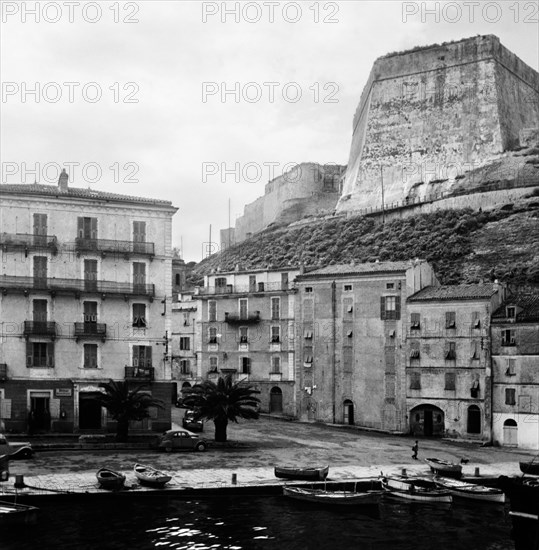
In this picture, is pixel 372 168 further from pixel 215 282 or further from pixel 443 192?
pixel 215 282

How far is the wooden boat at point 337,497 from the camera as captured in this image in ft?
123

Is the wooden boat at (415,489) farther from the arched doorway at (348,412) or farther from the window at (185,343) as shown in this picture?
the window at (185,343)

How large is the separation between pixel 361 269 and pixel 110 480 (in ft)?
112

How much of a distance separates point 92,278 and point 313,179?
120m

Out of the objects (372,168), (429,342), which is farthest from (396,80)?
(429,342)

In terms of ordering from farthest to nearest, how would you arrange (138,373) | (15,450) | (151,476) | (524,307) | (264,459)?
(524,307) < (138,373) < (264,459) < (15,450) < (151,476)

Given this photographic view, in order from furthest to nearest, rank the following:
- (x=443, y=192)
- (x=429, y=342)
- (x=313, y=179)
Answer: (x=313, y=179)
(x=443, y=192)
(x=429, y=342)

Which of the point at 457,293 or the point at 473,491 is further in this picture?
the point at 457,293

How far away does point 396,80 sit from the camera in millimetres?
137250

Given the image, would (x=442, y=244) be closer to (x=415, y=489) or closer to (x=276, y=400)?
(x=276, y=400)

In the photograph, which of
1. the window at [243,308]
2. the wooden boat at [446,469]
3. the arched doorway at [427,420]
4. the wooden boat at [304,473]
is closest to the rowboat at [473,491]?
the wooden boat at [446,469]

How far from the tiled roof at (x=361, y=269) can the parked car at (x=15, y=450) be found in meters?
30.8

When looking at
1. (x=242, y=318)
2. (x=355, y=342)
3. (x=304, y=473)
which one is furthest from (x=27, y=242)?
(x=355, y=342)

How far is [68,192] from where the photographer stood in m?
53.7
